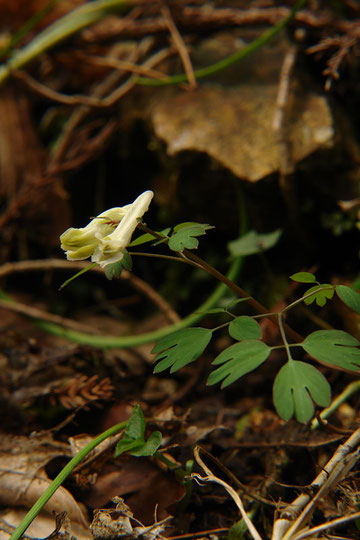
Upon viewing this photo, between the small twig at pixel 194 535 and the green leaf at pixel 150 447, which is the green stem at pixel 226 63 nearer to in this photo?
the green leaf at pixel 150 447

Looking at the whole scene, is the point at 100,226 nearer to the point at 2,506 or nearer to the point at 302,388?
the point at 302,388

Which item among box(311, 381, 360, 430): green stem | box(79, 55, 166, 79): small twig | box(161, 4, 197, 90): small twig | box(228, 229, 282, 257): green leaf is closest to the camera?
box(311, 381, 360, 430): green stem

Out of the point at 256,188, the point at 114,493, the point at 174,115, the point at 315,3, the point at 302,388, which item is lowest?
the point at 114,493

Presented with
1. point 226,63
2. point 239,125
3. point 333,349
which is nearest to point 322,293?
point 333,349

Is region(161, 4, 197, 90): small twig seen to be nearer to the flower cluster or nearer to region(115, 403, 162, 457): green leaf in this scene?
the flower cluster

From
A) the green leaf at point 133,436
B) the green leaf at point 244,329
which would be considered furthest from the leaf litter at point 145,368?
the green leaf at point 133,436

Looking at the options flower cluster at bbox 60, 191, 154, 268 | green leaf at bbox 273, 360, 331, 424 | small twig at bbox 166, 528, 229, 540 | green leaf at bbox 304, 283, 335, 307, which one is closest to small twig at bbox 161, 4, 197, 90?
flower cluster at bbox 60, 191, 154, 268

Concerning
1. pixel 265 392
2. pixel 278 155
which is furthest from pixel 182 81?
pixel 265 392
